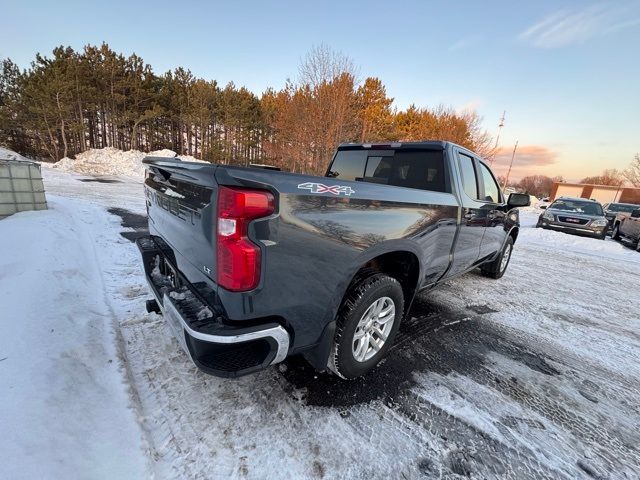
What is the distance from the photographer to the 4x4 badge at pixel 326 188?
5.65 feet

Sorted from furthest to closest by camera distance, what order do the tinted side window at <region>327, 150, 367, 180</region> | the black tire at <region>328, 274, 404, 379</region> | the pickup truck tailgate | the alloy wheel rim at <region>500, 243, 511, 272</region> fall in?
1. the alloy wheel rim at <region>500, 243, 511, 272</region>
2. the tinted side window at <region>327, 150, 367, 180</region>
3. the black tire at <region>328, 274, 404, 379</region>
4. the pickup truck tailgate

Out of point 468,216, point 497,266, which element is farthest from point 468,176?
point 497,266

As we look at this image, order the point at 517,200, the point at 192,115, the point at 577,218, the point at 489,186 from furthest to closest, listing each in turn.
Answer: the point at 192,115 < the point at 577,218 < the point at 517,200 < the point at 489,186

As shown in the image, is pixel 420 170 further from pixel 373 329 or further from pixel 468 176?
pixel 373 329

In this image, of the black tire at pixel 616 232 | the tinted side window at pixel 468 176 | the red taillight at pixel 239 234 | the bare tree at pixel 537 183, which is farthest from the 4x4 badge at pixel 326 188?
the bare tree at pixel 537 183

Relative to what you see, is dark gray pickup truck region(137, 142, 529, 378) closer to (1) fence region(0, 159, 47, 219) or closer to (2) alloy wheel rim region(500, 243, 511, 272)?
(2) alloy wheel rim region(500, 243, 511, 272)

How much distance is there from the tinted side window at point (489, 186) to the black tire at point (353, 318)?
265 cm

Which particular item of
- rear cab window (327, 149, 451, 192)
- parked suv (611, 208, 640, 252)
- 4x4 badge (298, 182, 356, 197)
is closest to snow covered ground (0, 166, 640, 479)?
4x4 badge (298, 182, 356, 197)

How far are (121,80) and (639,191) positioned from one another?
2783 inches

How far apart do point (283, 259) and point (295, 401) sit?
120 centimetres

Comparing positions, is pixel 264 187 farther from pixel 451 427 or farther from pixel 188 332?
pixel 451 427

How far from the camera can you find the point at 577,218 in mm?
11789

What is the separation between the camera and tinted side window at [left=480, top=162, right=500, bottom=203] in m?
4.18

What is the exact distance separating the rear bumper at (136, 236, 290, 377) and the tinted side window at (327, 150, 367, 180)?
2.47 metres
